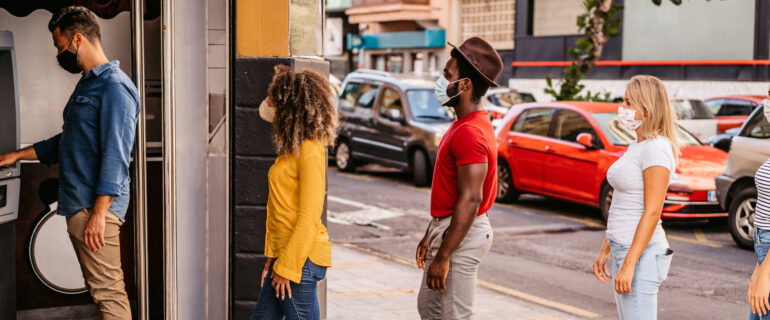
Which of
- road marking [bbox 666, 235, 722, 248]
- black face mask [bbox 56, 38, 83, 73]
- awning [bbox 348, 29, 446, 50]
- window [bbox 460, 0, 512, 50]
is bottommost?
road marking [bbox 666, 235, 722, 248]

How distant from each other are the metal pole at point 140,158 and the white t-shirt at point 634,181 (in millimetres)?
2395

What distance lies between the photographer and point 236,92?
5121 millimetres

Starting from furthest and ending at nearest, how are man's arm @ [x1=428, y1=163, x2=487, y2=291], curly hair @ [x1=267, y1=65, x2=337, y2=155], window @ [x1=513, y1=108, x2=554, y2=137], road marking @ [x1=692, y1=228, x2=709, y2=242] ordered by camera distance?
window @ [x1=513, y1=108, x2=554, y2=137]
road marking @ [x1=692, y1=228, x2=709, y2=242]
curly hair @ [x1=267, y1=65, x2=337, y2=155]
man's arm @ [x1=428, y1=163, x2=487, y2=291]

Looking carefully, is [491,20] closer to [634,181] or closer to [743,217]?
[743,217]

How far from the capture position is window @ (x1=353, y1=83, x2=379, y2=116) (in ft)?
51.2

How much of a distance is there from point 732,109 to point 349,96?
8.10m

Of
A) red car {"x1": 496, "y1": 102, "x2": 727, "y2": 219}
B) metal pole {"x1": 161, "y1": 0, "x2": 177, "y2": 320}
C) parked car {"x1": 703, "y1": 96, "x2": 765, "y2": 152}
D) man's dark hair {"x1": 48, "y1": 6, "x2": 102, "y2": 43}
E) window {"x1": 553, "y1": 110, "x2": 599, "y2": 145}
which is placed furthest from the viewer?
parked car {"x1": 703, "y1": 96, "x2": 765, "y2": 152}

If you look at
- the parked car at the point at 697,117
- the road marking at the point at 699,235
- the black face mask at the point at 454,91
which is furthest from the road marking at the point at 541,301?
the parked car at the point at 697,117

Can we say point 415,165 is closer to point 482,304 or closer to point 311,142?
point 482,304

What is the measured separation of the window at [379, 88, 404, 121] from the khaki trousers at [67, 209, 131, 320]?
10.7 metres

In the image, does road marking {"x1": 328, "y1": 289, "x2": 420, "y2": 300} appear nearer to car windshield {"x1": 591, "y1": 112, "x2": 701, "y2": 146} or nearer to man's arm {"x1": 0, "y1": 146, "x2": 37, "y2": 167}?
man's arm {"x1": 0, "y1": 146, "x2": 37, "y2": 167}

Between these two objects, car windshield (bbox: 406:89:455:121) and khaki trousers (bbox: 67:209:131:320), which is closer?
khaki trousers (bbox: 67:209:131:320)

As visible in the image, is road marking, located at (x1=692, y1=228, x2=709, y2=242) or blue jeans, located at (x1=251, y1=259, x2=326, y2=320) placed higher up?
blue jeans, located at (x1=251, y1=259, x2=326, y2=320)

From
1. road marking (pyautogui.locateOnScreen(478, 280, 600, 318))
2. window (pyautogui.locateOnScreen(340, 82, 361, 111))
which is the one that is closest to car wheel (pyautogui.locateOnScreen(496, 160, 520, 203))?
window (pyautogui.locateOnScreen(340, 82, 361, 111))
